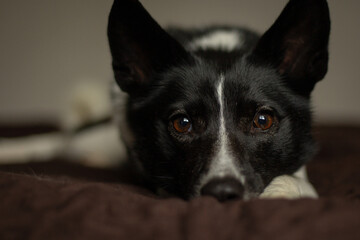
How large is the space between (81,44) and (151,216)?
3876mm

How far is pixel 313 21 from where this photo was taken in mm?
1671

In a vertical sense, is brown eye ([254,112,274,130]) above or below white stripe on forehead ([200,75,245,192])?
above

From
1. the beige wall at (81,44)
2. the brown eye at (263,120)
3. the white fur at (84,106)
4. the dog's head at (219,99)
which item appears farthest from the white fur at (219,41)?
the beige wall at (81,44)

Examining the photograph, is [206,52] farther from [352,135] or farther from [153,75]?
[352,135]

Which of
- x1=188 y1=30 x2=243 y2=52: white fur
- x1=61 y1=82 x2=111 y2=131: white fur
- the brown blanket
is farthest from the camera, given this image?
x1=61 y1=82 x2=111 y2=131: white fur

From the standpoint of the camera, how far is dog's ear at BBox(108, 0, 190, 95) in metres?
1.68

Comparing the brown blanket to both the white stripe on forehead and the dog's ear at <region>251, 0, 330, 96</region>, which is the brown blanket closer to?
the white stripe on forehead

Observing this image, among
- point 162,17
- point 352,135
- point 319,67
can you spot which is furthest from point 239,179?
point 162,17

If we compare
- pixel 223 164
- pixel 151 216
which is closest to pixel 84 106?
pixel 223 164

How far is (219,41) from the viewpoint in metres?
2.17

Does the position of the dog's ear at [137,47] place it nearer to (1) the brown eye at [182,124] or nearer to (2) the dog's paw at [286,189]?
(1) the brown eye at [182,124]

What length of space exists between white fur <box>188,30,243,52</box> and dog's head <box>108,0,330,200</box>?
→ 0.31 m

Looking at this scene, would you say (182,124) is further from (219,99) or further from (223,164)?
(223,164)

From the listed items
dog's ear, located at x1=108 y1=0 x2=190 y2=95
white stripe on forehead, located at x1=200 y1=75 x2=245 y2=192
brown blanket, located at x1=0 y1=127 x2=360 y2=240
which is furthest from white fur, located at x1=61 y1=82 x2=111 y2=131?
brown blanket, located at x1=0 y1=127 x2=360 y2=240
